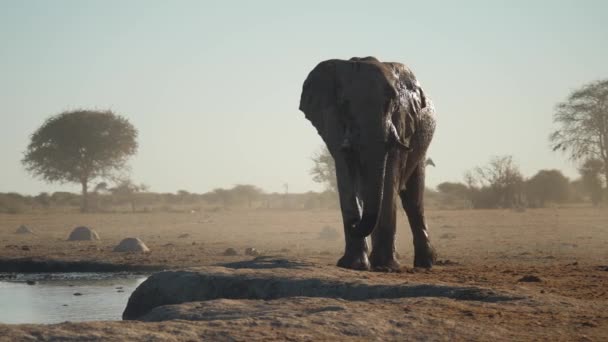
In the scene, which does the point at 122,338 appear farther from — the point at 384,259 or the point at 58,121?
the point at 58,121

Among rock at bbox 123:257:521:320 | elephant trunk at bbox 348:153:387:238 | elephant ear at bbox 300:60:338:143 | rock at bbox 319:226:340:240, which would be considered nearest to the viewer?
rock at bbox 123:257:521:320

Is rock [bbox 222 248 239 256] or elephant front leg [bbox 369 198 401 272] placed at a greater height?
elephant front leg [bbox 369 198 401 272]

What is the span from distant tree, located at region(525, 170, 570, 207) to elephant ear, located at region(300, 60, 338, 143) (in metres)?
45.1

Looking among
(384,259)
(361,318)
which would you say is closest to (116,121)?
(384,259)

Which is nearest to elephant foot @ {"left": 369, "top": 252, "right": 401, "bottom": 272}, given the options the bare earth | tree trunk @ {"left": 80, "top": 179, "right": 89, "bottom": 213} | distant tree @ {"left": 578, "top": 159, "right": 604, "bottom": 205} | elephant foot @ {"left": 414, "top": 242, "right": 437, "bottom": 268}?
the bare earth

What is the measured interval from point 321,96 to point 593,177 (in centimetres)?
4366

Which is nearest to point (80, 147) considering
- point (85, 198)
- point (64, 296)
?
point (85, 198)

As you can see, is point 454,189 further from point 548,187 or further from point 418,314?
point 418,314

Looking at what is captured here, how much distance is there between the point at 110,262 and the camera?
18359 mm

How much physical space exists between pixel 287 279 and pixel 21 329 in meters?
3.27

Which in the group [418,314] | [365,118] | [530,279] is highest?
[365,118]

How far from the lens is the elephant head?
37.0ft

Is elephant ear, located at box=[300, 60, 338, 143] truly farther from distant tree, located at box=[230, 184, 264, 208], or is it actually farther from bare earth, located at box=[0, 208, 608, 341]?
distant tree, located at box=[230, 184, 264, 208]

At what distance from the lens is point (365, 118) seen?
11.4m
